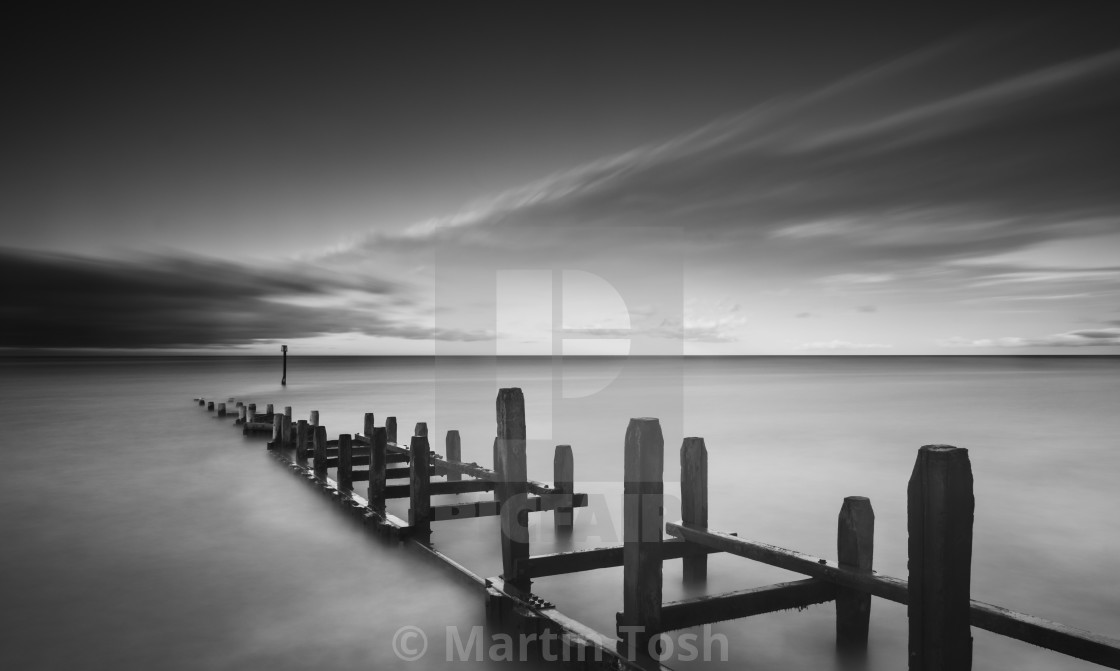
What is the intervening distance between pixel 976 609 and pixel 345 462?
25.5ft

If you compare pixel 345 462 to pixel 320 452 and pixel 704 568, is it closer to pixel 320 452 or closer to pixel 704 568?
pixel 320 452

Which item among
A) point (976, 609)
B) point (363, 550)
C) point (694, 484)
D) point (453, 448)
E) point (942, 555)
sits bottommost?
point (363, 550)

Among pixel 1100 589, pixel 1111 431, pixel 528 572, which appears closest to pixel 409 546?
pixel 528 572

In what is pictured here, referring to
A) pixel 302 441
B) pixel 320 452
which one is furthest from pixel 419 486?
pixel 302 441

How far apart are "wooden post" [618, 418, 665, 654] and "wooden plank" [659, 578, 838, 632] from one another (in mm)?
152

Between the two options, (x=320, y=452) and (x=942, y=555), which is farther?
(x=320, y=452)

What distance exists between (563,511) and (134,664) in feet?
15.2

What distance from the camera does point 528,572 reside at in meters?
4.96

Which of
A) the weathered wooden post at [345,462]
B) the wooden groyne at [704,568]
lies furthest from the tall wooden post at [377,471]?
the weathered wooden post at [345,462]

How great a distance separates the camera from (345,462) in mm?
9219

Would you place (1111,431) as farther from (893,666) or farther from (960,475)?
(960,475)

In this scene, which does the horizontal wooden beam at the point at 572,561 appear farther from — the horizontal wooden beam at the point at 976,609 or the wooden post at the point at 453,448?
the wooden post at the point at 453,448

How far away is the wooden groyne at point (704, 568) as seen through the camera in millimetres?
2775

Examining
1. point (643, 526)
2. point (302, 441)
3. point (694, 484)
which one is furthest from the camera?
point (302, 441)
